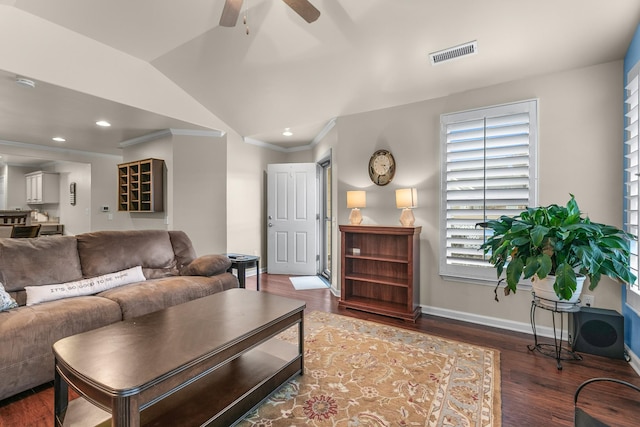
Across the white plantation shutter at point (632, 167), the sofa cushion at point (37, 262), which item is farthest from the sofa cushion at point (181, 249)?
the white plantation shutter at point (632, 167)

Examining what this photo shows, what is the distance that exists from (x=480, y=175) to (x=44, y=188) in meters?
9.47

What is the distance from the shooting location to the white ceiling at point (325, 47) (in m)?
2.36

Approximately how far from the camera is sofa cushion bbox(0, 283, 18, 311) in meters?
2.04

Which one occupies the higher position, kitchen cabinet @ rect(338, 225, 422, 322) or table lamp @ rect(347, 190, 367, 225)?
table lamp @ rect(347, 190, 367, 225)

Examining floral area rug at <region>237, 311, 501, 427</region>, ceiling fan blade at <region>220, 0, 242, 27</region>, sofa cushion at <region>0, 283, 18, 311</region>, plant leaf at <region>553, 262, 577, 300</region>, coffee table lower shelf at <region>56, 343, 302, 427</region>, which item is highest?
ceiling fan blade at <region>220, 0, 242, 27</region>

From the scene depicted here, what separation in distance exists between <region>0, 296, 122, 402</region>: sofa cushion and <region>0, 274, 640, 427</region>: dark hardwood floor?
0.50ft

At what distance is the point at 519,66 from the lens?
108 inches

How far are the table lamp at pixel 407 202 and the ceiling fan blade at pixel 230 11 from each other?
2.20 m

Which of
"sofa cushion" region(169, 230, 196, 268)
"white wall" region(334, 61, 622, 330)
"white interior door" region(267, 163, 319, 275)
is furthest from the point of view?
"white interior door" region(267, 163, 319, 275)

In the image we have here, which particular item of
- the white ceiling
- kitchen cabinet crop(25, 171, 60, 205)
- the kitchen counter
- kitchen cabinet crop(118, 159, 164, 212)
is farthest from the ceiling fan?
kitchen cabinet crop(25, 171, 60, 205)

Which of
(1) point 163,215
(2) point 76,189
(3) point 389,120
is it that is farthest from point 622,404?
(2) point 76,189

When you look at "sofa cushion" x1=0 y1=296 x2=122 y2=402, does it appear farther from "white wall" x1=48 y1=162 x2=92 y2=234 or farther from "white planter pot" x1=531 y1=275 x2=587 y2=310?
"white wall" x1=48 y1=162 x2=92 y2=234

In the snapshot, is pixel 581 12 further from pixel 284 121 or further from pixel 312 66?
pixel 284 121

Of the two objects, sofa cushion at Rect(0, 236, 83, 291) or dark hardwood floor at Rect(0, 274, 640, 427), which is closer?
dark hardwood floor at Rect(0, 274, 640, 427)
